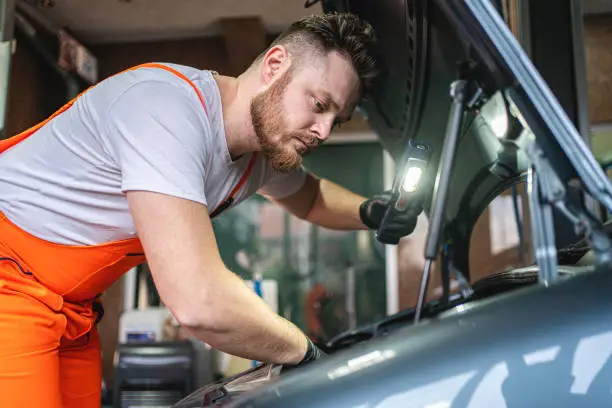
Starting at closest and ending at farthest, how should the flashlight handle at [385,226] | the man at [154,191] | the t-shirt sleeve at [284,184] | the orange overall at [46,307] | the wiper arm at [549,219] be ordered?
the wiper arm at [549,219]
the man at [154,191]
the orange overall at [46,307]
the flashlight handle at [385,226]
the t-shirt sleeve at [284,184]

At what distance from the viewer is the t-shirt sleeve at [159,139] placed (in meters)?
0.88

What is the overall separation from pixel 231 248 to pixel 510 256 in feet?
7.84

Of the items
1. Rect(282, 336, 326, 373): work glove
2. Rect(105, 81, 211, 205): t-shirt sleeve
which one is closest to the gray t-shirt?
Rect(105, 81, 211, 205): t-shirt sleeve

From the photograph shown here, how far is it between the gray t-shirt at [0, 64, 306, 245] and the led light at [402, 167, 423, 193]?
40 cm

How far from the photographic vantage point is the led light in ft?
3.85

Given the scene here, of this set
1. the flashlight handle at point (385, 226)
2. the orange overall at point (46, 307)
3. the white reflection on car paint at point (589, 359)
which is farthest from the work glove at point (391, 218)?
the white reflection on car paint at point (589, 359)

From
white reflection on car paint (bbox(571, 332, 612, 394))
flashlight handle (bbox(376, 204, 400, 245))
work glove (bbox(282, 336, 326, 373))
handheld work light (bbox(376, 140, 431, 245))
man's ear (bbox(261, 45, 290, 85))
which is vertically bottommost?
work glove (bbox(282, 336, 326, 373))

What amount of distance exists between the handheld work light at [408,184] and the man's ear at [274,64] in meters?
0.33

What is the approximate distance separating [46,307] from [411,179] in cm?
80

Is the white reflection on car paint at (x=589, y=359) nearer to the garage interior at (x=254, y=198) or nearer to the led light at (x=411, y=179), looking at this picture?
the led light at (x=411, y=179)

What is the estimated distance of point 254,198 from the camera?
4945mm

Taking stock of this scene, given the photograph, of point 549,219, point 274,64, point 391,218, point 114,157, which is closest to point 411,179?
point 391,218

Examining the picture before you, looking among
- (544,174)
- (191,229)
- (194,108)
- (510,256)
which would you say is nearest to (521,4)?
(544,174)

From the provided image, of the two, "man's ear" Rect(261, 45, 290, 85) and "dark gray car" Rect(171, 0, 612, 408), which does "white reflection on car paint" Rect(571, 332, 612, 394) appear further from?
"man's ear" Rect(261, 45, 290, 85)
